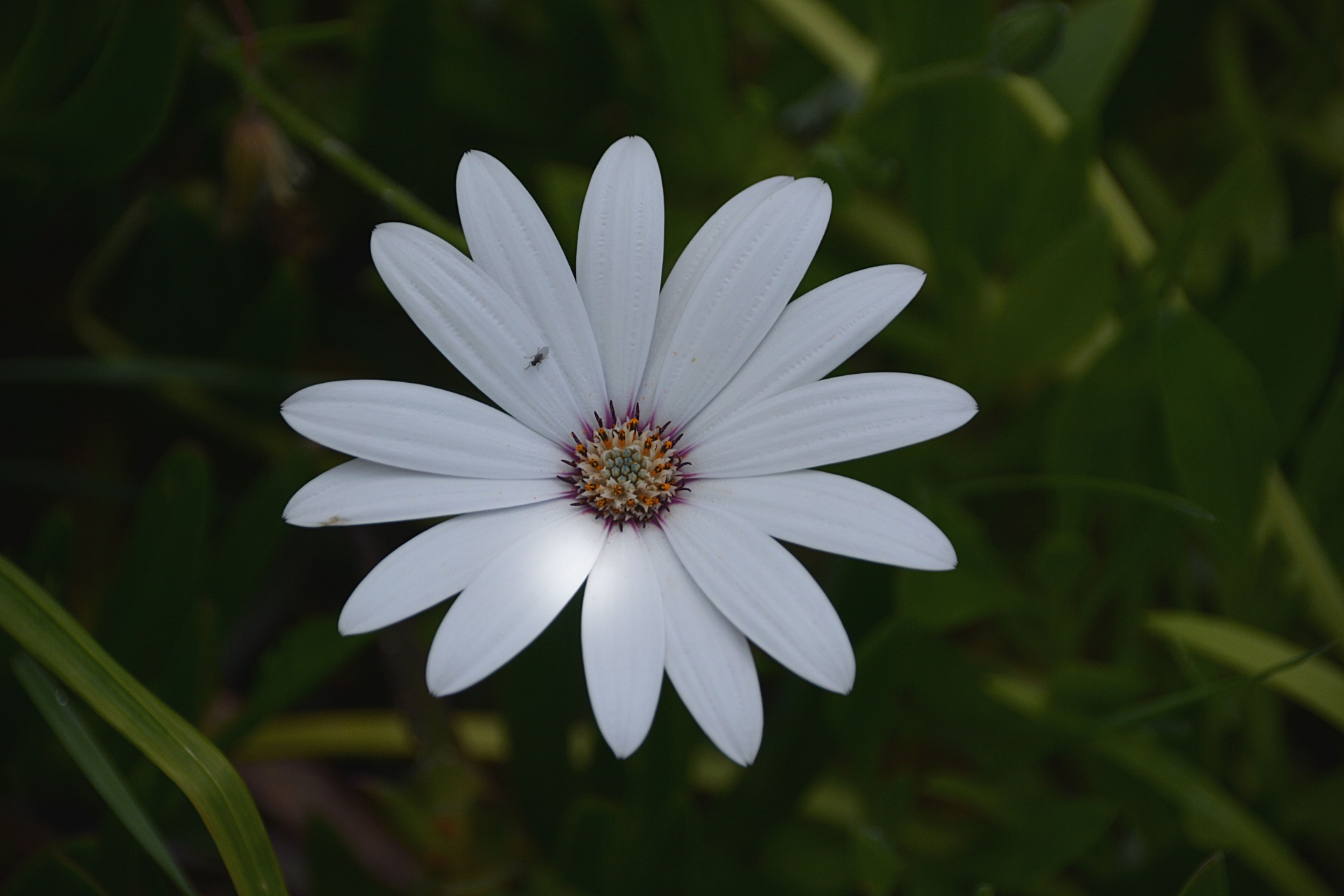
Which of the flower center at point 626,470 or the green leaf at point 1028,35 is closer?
the flower center at point 626,470

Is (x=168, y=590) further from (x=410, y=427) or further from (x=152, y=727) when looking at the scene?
(x=410, y=427)

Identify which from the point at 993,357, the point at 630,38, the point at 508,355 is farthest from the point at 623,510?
the point at 630,38

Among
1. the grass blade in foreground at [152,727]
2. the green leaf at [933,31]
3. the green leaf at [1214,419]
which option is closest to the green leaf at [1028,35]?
the green leaf at [933,31]

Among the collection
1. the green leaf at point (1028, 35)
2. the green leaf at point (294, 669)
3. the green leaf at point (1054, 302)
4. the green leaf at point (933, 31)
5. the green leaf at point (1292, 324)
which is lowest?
the green leaf at point (294, 669)

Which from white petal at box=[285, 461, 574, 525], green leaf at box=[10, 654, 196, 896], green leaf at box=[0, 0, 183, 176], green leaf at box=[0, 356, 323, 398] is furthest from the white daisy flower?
green leaf at box=[0, 356, 323, 398]

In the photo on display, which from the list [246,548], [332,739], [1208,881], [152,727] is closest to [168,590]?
[246,548]

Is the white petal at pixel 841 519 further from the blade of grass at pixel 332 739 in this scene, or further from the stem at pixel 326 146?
the blade of grass at pixel 332 739
